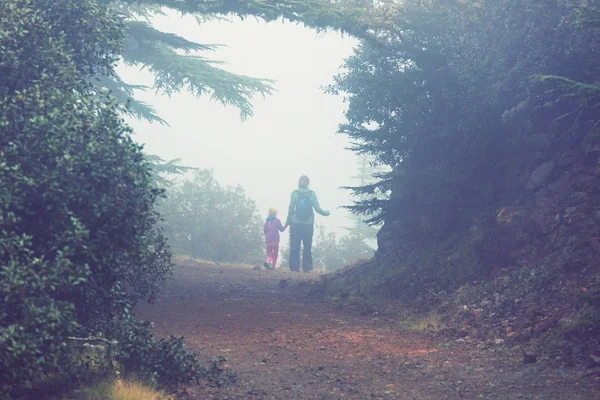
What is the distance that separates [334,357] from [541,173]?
5613mm

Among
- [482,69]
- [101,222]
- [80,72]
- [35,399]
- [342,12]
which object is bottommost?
[35,399]

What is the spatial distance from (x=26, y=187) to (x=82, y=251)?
0.69 metres

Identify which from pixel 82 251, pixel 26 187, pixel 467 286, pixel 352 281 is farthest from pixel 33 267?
pixel 352 281

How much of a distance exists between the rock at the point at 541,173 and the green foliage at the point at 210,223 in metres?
14.6

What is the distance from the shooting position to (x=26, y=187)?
4.49 metres

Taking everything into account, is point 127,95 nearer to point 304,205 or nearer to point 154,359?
point 304,205

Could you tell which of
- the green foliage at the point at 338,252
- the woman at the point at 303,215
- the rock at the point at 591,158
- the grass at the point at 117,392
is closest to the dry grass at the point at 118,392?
the grass at the point at 117,392

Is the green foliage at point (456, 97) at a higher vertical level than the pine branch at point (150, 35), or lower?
lower

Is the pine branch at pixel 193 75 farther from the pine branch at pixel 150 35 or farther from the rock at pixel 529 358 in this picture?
the rock at pixel 529 358

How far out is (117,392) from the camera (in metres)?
5.00

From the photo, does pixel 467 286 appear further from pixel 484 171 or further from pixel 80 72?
pixel 80 72

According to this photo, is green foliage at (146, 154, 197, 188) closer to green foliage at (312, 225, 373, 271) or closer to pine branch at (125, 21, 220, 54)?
pine branch at (125, 21, 220, 54)

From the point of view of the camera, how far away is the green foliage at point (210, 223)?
22.6 meters

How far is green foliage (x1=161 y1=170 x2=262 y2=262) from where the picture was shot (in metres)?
22.6
